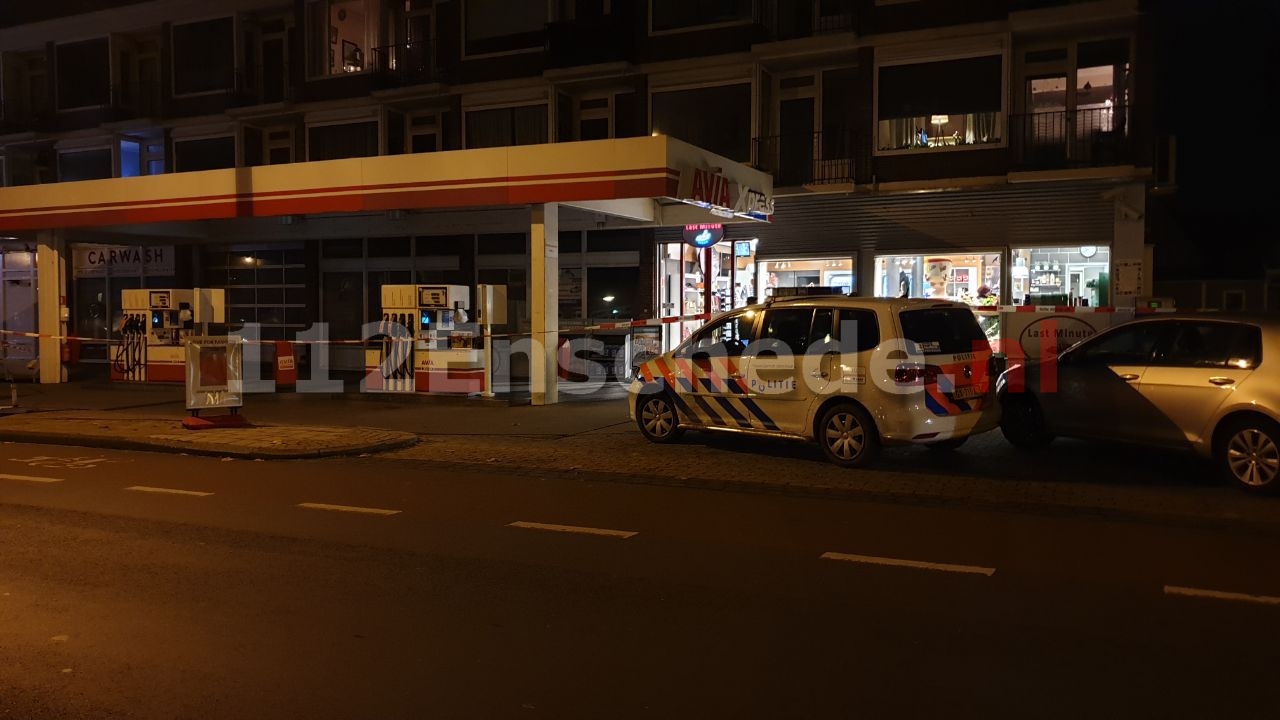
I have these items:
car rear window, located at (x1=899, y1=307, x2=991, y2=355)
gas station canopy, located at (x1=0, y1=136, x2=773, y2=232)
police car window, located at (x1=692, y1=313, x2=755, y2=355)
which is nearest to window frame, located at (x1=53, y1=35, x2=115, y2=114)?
gas station canopy, located at (x1=0, y1=136, x2=773, y2=232)

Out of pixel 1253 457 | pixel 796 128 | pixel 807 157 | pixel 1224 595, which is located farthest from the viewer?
pixel 796 128

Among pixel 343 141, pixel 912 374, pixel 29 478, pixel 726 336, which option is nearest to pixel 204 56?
pixel 343 141

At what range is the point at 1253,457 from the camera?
896 cm

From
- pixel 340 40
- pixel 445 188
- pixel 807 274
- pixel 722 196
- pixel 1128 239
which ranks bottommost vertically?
pixel 807 274

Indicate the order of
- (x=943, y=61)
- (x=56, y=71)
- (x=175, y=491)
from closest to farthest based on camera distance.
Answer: (x=175, y=491), (x=943, y=61), (x=56, y=71)

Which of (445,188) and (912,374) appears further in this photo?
(445,188)


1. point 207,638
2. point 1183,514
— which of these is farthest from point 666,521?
point 1183,514

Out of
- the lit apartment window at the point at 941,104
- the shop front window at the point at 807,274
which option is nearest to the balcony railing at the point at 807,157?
the lit apartment window at the point at 941,104

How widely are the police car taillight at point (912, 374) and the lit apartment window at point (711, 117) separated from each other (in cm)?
1156

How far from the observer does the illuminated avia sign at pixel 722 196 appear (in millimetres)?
15188

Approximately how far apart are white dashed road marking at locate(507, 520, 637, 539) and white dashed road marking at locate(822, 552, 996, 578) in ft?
5.32

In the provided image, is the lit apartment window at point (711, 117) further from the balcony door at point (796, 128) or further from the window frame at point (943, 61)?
the window frame at point (943, 61)

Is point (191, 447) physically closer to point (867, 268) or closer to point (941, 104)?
point (867, 268)

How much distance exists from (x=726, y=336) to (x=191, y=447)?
683 centimetres
